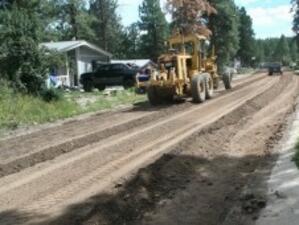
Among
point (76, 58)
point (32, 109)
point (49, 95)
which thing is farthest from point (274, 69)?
point (32, 109)

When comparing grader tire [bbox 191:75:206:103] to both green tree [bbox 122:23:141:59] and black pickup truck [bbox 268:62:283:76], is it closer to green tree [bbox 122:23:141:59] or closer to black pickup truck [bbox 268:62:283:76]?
black pickup truck [bbox 268:62:283:76]

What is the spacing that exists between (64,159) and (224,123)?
674cm

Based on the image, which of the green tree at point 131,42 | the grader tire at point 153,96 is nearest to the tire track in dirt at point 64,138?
the grader tire at point 153,96

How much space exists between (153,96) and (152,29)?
233 ft

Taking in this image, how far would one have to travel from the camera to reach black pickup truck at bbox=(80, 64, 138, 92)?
41.6 metres

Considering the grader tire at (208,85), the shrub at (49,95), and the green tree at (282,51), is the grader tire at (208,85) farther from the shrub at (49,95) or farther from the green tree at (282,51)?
the green tree at (282,51)

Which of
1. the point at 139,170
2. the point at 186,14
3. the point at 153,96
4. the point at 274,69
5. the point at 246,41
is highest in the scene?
the point at 186,14

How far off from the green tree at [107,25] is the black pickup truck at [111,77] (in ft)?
136

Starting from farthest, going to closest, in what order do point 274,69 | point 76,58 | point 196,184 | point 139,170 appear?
1. point 274,69
2. point 76,58
3. point 139,170
4. point 196,184

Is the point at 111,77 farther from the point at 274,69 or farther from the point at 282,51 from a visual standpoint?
the point at 282,51

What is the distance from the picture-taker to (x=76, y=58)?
4778 cm

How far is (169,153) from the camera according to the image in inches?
527

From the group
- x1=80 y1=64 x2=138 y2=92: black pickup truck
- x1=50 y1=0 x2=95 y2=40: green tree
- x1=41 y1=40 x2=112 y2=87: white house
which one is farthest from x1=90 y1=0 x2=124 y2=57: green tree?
x1=80 y1=64 x2=138 y2=92: black pickup truck

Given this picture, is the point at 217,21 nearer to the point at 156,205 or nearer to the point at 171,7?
the point at 171,7
